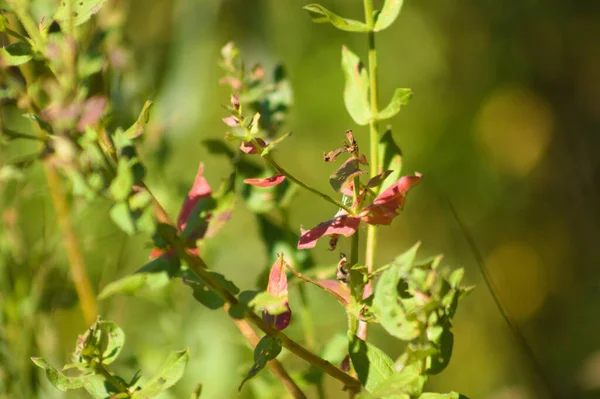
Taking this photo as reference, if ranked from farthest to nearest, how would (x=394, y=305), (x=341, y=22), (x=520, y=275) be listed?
(x=520, y=275)
(x=341, y=22)
(x=394, y=305)

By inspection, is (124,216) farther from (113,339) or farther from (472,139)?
(472,139)

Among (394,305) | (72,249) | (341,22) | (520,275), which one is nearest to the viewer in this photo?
(394,305)

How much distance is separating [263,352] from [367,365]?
5 cm

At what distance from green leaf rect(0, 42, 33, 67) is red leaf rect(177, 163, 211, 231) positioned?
0.39ft

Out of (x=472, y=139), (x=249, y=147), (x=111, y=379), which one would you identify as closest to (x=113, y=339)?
(x=111, y=379)

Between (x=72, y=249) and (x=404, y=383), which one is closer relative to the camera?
(x=404, y=383)

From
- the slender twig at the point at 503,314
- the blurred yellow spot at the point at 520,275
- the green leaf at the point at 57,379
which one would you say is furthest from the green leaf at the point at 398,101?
the blurred yellow spot at the point at 520,275

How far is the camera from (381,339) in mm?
1442

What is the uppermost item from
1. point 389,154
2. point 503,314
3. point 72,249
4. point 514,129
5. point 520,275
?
point 389,154

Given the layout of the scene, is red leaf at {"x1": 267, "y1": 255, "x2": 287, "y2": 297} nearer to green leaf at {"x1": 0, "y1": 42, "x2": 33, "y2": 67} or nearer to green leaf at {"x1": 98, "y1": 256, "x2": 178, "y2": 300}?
green leaf at {"x1": 98, "y1": 256, "x2": 178, "y2": 300}

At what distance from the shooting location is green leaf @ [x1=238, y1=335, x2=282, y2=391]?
1.20 ft

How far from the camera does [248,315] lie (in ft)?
1.27

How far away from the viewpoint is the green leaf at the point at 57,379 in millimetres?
367

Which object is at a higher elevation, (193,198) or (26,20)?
(26,20)
